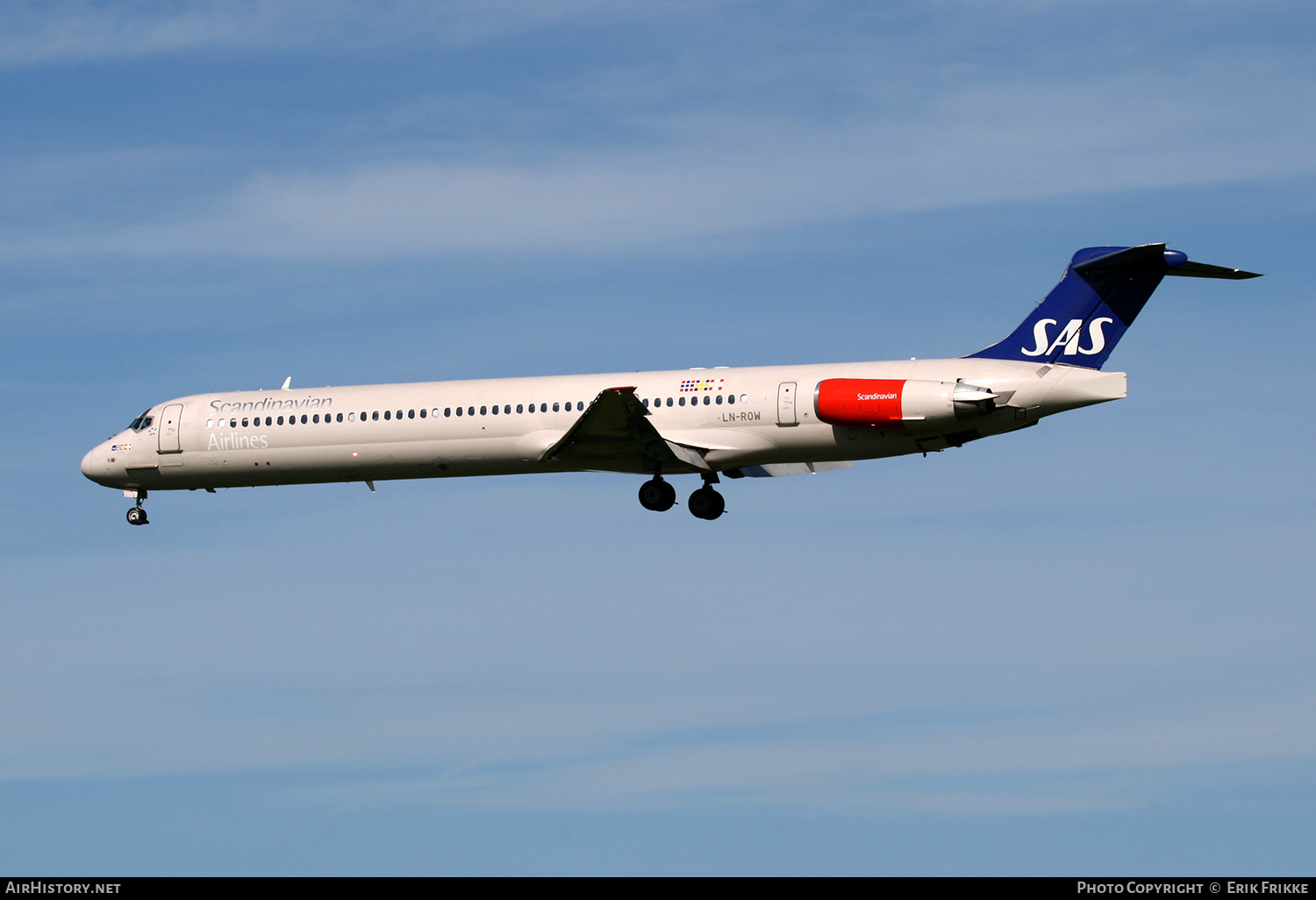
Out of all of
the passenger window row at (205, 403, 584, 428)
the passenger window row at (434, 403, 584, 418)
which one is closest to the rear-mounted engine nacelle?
the passenger window row at (434, 403, 584, 418)

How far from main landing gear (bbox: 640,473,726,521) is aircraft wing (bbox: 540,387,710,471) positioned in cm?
84

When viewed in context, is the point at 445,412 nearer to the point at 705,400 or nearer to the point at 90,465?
the point at 705,400

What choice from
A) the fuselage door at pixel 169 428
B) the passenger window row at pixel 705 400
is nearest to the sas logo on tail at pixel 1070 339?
the passenger window row at pixel 705 400

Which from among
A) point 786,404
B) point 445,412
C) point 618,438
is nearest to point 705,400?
point 786,404

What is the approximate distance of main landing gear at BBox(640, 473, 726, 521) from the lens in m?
35.6

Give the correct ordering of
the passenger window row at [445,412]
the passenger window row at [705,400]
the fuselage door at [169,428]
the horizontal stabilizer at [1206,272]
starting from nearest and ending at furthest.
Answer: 1. the horizontal stabilizer at [1206,272]
2. the passenger window row at [705,400]
3. the passenger window row at [445,412]
4. the fuselage door at [169,428]

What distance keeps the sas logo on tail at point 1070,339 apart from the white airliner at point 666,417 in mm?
23

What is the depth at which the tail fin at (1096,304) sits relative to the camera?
32062mm

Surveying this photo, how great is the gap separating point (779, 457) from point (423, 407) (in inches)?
301

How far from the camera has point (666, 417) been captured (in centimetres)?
3450

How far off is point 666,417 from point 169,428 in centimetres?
1172

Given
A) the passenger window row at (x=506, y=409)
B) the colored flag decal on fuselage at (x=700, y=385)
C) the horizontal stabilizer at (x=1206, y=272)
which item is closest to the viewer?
the horizontal stabilizer at (x=1206, y=272)

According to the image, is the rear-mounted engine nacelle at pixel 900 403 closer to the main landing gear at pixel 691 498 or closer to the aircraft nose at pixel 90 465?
the main landing gear at pixel 691 498

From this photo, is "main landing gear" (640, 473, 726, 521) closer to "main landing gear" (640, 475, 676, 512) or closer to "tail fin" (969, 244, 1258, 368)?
"main landing gear" (640, 475, 676, 512)
